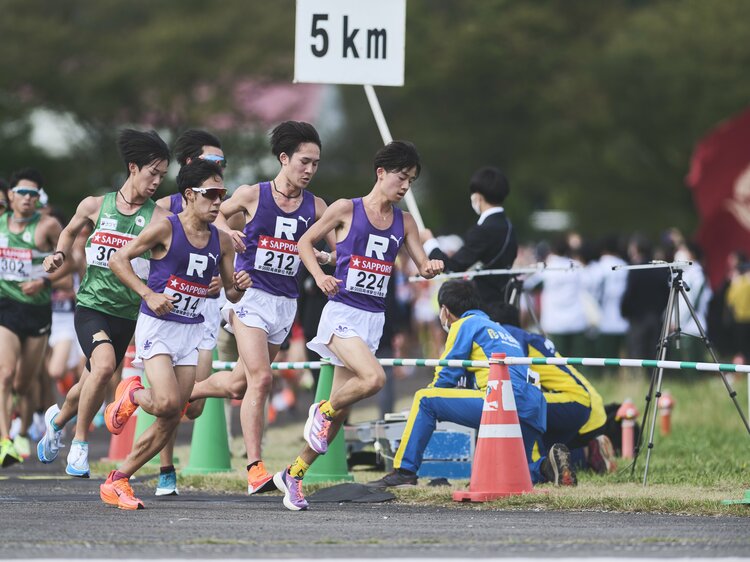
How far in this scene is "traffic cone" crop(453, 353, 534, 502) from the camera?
431 inches

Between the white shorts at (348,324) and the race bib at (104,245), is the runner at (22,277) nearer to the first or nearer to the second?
the race bib at (104,245)

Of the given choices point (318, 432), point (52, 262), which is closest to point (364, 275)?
point (318, 432)

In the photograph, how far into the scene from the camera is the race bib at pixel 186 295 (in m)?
10.3

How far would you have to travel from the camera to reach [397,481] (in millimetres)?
11492

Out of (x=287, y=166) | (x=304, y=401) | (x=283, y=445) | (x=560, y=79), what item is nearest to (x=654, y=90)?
(x=560, y=79)

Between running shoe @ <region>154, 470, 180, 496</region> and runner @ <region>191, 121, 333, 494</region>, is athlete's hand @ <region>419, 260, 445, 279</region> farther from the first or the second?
running shoe @ <region>154, 470, 180, 496</region>

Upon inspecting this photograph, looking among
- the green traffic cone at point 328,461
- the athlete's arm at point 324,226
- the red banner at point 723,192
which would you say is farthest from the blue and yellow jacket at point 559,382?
the red banner at point 723,192

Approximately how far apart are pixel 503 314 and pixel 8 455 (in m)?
3.90

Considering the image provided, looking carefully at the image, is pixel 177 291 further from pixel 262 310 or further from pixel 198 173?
pixel 262 310

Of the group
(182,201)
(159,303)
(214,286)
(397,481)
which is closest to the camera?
(159,303)

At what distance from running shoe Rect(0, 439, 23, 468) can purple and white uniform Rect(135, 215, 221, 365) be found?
318 centimetres

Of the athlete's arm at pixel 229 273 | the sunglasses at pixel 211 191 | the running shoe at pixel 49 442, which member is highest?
the sunglasses at pixel 211 191

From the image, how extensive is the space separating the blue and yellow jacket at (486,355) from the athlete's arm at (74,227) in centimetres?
257

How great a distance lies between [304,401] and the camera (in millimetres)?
23219
